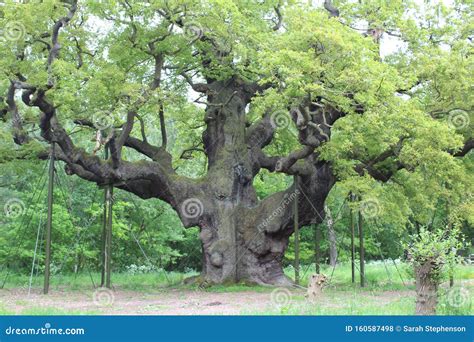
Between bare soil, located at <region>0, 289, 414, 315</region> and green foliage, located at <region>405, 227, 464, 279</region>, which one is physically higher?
green foliage, located at <region>405, 227, 464, 279</region>

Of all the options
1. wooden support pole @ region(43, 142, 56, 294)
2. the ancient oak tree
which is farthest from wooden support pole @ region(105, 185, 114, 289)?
wooden support pole @ region(43, 142, 56, 294)

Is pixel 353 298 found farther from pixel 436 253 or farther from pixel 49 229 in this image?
pixel 49 229

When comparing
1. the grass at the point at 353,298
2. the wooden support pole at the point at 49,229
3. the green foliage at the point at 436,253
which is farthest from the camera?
the wooden support pole at the point at 49,229

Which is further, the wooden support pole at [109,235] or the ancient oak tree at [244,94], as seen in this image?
the wooden support pole at [109,235]

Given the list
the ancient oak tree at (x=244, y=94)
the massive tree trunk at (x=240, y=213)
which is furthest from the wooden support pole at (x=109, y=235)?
the massive tree trunk at (x=240, y=213)

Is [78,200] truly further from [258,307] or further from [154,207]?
[258,307]

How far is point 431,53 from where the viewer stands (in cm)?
1496

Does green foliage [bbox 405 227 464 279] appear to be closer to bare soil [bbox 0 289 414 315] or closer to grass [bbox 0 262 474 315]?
grass [bbox 0 262 474 315]

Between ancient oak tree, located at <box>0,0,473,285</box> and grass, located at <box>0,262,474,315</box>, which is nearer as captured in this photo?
grass, located at <box>0,262,474,315</box>

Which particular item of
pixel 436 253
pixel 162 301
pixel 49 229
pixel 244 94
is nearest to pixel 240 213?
pixel 244 94

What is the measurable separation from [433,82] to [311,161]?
363 cm

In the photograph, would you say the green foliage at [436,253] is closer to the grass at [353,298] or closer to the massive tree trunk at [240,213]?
the grass at [353,298]
